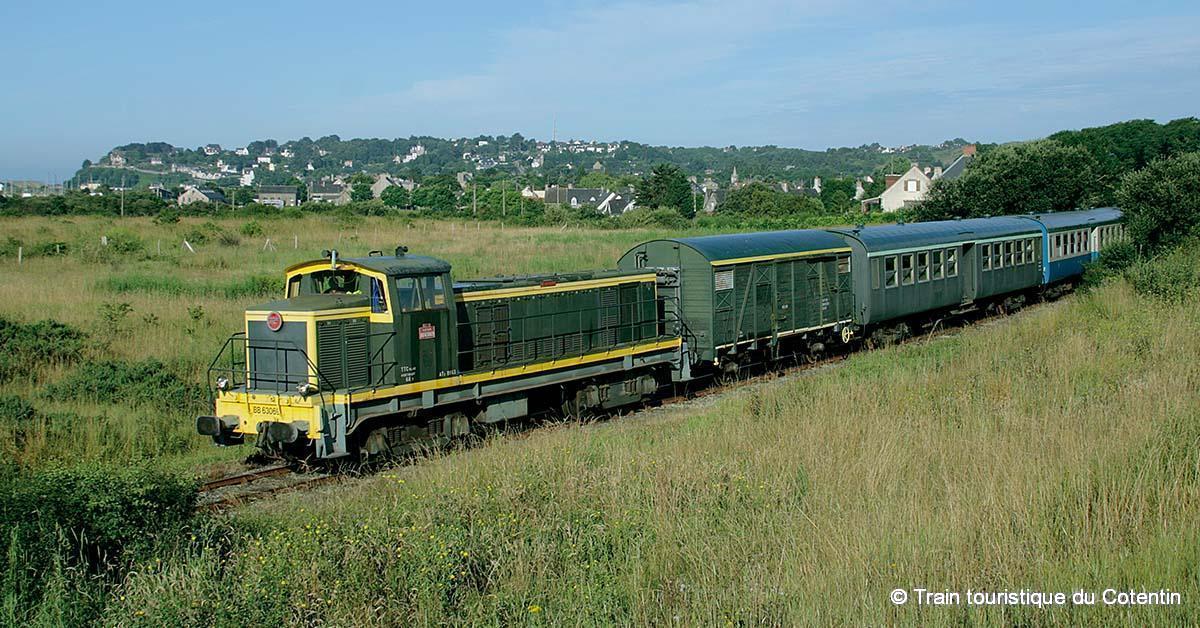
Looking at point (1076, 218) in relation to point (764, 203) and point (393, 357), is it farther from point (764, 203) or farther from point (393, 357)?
point (764, 203)

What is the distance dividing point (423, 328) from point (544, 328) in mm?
2551

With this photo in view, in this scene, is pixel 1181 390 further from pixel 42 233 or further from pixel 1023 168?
pixel 42 233

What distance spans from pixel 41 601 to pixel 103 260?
3065 centimetres

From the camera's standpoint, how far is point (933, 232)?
23.6m

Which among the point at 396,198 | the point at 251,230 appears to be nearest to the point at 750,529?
the point at 251,230

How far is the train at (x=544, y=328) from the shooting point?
1170 cm

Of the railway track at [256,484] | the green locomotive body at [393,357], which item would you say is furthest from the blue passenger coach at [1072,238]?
the railway track at [256,484]

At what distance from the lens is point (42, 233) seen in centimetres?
4172

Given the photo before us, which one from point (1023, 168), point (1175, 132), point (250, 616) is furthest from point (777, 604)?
point (1175, 132)

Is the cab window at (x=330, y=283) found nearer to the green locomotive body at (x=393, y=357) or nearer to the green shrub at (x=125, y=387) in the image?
the green locomotive body at (x=393, y=357)

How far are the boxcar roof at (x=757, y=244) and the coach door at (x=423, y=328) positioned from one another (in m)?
5.69

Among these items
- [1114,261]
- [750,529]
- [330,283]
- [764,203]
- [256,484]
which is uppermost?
[764,203]

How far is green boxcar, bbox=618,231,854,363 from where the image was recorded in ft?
56.4

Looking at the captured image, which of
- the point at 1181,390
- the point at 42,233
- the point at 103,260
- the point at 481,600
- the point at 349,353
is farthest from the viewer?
the point at 42,233
